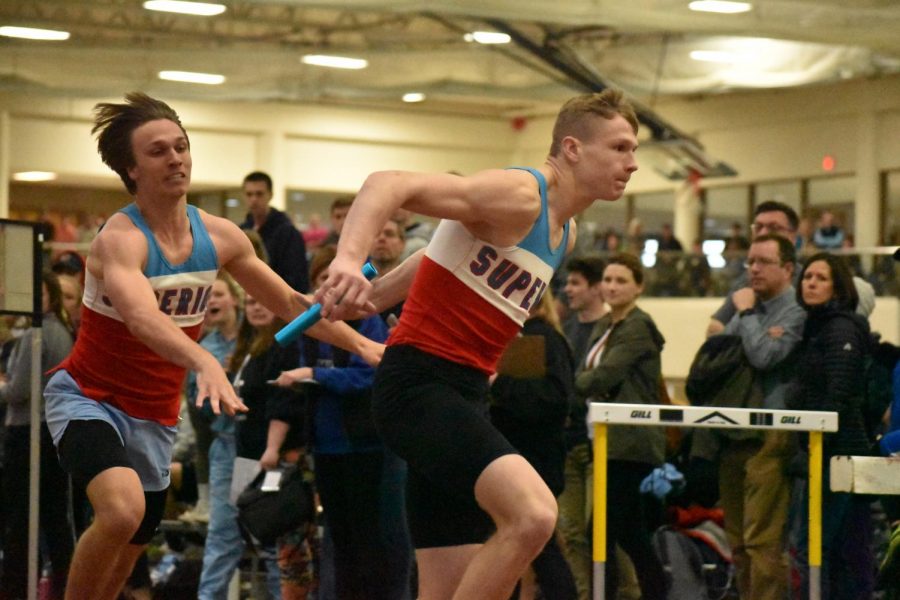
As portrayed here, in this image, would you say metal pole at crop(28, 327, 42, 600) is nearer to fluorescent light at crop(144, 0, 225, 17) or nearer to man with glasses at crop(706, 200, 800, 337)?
man with glasses at crop(706, 200, 800, 337)

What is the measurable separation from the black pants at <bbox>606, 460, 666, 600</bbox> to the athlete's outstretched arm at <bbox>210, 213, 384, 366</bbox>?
7.40 feet

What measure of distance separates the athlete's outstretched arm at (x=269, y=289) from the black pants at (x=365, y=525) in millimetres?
1559

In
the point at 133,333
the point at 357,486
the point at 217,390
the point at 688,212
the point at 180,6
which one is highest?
the point at 180,6

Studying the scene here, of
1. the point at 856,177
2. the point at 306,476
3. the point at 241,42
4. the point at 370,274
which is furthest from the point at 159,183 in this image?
the point at 856,177

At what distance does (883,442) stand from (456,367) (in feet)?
7.81

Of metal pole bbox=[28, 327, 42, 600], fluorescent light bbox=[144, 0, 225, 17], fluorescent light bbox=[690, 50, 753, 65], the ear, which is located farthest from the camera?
fluorescent light bbox=[690, 50, 753, 65]

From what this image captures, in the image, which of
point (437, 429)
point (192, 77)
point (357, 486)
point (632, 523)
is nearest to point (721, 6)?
point (632, 523)

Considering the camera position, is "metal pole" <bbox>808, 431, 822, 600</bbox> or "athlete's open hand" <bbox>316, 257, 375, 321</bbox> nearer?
"athlete's open hand" <bbox>316, 257, 375, 321</bbox>

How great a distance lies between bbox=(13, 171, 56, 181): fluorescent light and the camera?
25719 mm

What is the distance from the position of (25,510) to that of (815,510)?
382 centimetres

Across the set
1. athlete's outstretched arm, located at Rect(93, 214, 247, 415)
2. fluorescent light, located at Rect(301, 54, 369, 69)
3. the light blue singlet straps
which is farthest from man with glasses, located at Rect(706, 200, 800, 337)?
fluorescent light, located at Rect(301, 54, 369, 69)

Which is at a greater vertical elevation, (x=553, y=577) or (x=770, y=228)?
(x=770, y=228)

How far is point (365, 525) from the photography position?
6766 mm

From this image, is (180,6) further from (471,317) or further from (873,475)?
(471,317)
